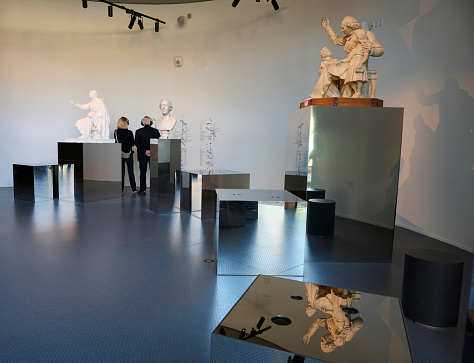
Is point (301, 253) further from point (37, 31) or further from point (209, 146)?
point (37, 31)

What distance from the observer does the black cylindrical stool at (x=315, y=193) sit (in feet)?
13.3

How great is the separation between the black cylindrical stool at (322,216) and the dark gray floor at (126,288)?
25cm

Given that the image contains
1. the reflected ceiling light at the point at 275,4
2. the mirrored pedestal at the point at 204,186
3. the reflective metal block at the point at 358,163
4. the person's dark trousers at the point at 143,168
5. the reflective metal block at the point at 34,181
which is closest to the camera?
the reflective metal block at the point at 358,163

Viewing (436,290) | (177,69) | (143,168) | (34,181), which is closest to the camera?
(436,290)

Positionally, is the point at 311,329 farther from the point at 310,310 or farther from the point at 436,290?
the point at 436,290

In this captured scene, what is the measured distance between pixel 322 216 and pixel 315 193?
10.2 inches

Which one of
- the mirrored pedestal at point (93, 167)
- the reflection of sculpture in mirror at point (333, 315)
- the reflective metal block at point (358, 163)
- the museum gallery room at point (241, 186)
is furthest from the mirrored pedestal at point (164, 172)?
the reflection of sculpture in mirror at point (333, 315)

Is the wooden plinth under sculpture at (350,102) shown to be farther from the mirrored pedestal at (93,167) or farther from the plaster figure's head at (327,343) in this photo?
the mirrored pedestal at (93,167)

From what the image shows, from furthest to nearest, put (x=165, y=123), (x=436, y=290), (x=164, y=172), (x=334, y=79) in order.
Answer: (x=165, y=123) < (x=164, y=172) < (x=334, y=79) < (x=436, y=290)

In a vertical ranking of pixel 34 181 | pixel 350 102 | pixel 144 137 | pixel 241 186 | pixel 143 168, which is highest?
pixel 350 102

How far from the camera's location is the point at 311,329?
1318 millimetres

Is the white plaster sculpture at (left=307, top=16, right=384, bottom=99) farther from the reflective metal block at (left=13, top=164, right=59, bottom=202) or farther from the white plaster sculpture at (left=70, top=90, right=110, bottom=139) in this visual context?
Result: the reflective metal block at (left=13, top=164, right=59, bottom=202)

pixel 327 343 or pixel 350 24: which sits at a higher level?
pixel 350 24

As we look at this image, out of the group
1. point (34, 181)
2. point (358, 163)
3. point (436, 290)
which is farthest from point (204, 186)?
point (436, 290)
